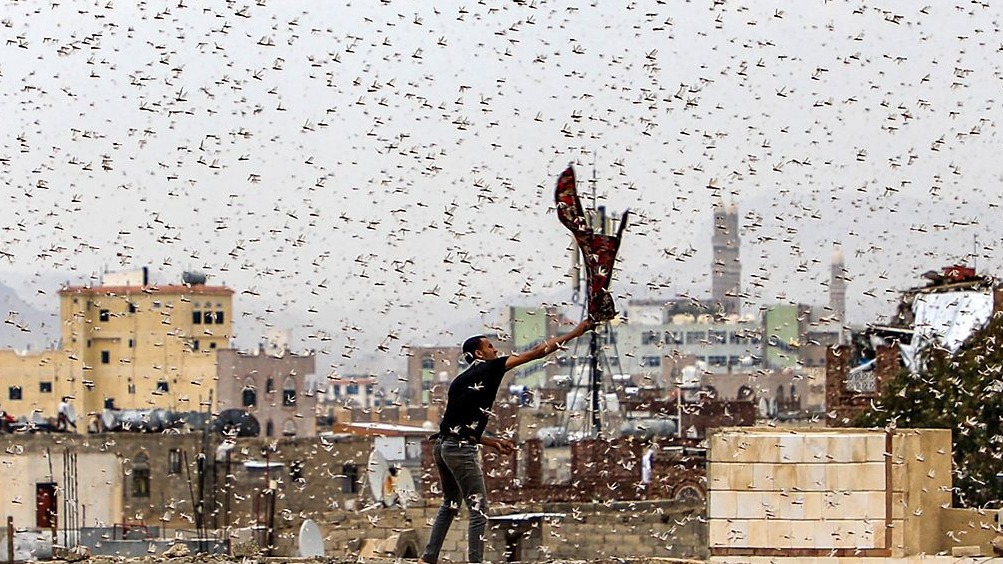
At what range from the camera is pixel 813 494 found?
17.6 meters

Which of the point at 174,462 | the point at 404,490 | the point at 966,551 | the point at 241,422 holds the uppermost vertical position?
the point at 966,551

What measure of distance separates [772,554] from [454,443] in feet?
8.59

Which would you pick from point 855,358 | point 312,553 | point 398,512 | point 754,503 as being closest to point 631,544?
point 398,512

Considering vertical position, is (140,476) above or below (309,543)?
below

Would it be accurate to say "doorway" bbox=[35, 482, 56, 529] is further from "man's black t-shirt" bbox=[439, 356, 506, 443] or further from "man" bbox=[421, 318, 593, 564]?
"man's black t-shirt" bbox=[439, 356, 506, 443]

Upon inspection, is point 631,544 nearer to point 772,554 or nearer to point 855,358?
point 772,554

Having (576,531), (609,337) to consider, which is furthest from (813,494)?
(609,337)

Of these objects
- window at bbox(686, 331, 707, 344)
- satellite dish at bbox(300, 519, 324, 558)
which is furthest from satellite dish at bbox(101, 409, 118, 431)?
window at bbox(686, 331, 707, 344)

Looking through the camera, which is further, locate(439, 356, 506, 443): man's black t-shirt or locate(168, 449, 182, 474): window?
locate(168, 449, 182, 474): window

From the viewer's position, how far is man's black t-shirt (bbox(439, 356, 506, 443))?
643 inches

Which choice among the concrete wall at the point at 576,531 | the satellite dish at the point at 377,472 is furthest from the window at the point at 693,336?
the concrete wall at the point at 576,531

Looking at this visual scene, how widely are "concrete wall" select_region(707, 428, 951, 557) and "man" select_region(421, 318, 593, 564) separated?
6.22 ft

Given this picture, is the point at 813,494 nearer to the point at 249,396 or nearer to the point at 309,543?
the point at 309,543

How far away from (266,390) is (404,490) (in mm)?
58727
